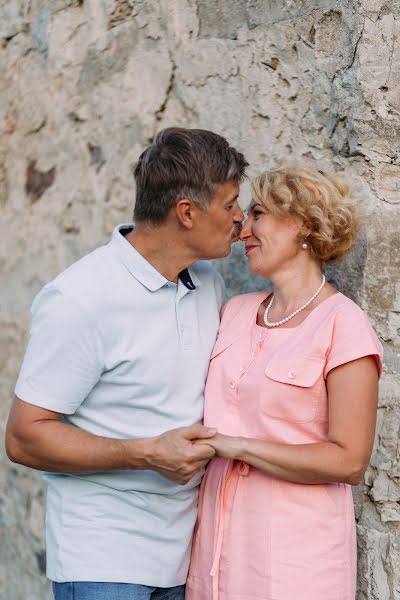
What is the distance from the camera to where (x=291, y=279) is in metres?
2.43

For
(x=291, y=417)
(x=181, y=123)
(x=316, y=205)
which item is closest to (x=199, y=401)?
(x=291, y=417)

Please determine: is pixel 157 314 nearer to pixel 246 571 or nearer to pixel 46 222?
pixel 246 571

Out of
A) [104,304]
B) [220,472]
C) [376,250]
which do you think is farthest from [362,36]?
[220,472]

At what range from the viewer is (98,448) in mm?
2189

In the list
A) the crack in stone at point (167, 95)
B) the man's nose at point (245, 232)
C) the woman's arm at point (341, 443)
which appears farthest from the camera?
the crack in stone at point (167, 95)

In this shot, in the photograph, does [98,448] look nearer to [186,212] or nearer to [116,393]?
[116,393]

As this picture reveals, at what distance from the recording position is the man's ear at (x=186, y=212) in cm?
234

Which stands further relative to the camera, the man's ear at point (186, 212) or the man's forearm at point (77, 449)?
the man's ear at point (186, 212)

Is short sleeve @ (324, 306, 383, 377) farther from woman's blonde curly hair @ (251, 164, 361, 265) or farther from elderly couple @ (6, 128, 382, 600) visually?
woman's blonde curly hair @ (251, 164, 361, 265)

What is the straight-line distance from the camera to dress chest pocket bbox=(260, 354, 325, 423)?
2.17m

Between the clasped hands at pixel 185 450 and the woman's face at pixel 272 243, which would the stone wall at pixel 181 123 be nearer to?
the woman's face at pixel 272 243

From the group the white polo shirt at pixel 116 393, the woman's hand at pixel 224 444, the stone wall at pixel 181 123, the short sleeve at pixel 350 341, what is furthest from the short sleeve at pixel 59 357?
the stone wall at pixel 181 123

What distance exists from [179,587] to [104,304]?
812 millimetres

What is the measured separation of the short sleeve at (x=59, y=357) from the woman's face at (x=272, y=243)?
1.71 ft
